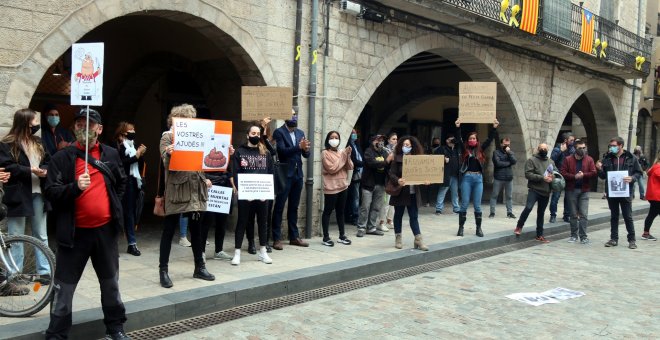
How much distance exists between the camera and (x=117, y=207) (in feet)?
14.4

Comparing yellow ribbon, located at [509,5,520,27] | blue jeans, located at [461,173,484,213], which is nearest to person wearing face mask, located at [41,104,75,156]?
blue jeans, located at [461,173,484,213]

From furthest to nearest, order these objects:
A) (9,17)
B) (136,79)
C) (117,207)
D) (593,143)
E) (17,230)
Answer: (593,143)
(136,79)
(9,17)
(17,230)
(117,207)

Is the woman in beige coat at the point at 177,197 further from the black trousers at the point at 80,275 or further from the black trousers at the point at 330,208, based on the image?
the black trousers at the point at 330,208

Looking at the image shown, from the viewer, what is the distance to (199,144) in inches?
231

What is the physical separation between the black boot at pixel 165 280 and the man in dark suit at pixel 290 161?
238cm

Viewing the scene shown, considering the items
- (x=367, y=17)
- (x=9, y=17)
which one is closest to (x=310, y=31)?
(x=367, y=17)

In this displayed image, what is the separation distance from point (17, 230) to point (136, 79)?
6.98 meters

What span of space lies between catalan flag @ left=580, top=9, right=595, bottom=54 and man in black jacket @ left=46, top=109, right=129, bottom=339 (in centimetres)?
1484

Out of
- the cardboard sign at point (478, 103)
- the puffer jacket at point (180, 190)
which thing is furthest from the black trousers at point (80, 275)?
the cardboard sign at point (478, 103)

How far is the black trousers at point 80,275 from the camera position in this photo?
422 cm

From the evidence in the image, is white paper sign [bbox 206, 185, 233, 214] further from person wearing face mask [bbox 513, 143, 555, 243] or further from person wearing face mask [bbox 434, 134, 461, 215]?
person wearing face mask [bbox 434, 134, 461, 215]

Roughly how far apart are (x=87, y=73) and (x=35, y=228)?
1.97 metres

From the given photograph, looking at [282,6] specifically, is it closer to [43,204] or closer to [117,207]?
[43,204]

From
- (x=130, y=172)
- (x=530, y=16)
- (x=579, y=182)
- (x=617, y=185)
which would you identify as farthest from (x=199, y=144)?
(x=530, y=16)
